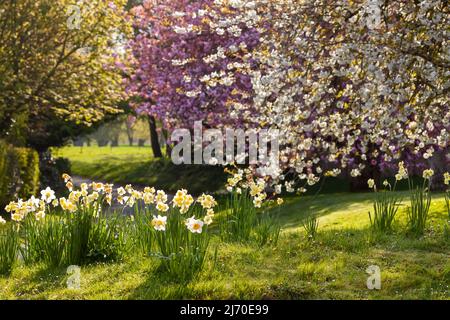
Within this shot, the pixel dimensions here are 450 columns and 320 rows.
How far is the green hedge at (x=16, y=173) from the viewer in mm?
17281

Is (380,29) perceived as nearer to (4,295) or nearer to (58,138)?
(4,295)

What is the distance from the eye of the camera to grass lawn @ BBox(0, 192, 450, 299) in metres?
6.70

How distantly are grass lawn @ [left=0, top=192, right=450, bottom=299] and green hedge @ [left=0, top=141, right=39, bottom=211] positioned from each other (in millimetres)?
10000

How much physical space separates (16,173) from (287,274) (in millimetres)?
12784

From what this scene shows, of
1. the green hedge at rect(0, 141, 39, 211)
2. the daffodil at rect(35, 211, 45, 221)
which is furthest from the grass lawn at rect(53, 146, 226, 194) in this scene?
the daffodil at rect(35, 211, 45, 221)

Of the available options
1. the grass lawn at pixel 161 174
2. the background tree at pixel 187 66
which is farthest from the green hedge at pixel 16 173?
the grass lawn at pixel 161 174

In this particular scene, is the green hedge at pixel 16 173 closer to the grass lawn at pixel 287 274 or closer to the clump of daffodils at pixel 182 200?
the grass lawn at pixel 287 274

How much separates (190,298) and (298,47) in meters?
4.09

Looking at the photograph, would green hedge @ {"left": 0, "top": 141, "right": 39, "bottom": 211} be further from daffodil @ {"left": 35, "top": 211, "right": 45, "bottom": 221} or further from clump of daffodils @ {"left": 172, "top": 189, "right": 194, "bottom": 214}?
clump of daffodils @ {"left": 172, "top": 189, "right": 194, "bottom": 214}

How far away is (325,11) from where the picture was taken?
8391 millimetres

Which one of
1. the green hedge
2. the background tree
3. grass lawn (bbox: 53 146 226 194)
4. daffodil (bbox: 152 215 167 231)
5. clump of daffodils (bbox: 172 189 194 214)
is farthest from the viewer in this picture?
grass lawn (bbox: 53 146 226 194)

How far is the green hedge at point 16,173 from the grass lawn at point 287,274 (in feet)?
32.8

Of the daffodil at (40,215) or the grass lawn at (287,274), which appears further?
the daffodil at (40,215)
